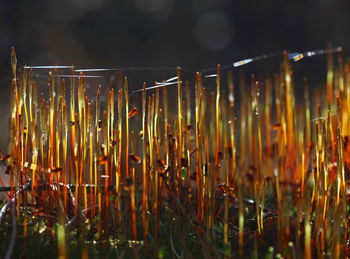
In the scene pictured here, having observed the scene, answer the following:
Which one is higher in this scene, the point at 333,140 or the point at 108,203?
the point at 333,140

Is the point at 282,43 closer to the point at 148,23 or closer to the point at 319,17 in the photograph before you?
the point at 319,17

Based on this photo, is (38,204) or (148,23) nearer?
(38,204)

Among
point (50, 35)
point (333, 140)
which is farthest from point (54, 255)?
point (50, 35)

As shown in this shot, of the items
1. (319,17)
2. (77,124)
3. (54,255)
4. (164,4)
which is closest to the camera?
(54,255)

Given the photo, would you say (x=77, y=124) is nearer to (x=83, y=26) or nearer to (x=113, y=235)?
(x=113, y=235)

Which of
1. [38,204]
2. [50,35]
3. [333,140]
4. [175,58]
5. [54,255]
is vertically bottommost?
[54,255]

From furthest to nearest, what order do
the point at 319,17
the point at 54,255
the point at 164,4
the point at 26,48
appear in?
1. the point at 164,4
2. the point at 319,17
3. the point at 26,48
4. the point at 54,255
